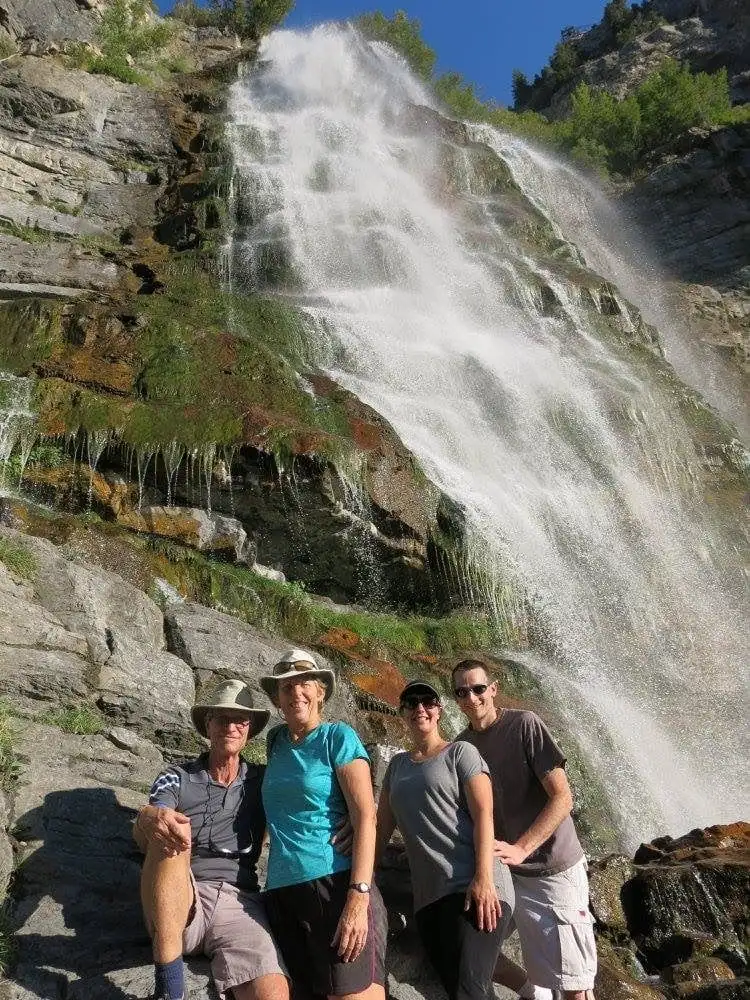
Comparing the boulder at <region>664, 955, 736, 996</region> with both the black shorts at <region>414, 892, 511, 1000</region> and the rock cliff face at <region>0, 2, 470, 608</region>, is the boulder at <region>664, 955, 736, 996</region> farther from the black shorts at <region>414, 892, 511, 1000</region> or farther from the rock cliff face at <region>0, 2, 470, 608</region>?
the rock cliff face at <region>0, 2, 470, 608</region>

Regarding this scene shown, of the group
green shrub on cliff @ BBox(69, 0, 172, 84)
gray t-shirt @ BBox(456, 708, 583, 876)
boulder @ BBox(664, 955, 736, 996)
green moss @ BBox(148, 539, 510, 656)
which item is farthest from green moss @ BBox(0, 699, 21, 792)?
green shrub on cliff @ BBox(69, 0, 172, 84)

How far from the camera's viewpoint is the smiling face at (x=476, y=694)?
14.2 feet

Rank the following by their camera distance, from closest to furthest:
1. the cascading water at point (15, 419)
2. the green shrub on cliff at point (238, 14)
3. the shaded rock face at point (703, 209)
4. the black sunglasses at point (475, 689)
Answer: the black sunglasses at point (475, 689)
the cascading water at point (15, 419)
the shaded rock face at point (703, 209)
the green shrub on cliff at point (238, 14)

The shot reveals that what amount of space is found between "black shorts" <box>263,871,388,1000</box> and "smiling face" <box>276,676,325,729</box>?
0.70 metres

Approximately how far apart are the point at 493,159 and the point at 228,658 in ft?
88.2

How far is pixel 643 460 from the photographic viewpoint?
17906 mm

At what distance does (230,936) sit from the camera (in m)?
3.65

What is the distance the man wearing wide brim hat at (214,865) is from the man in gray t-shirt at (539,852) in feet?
3.92

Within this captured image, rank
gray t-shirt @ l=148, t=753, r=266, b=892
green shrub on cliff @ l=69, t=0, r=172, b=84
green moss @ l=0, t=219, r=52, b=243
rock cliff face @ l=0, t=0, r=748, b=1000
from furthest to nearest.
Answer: green shrub on cliff @ l=69, t=0, r=172, b=84
green moss @ l=0, t=219, r=52, b=243
rock cliff face @ l=0, t=0, r=748, b=1000
gray t-shirt @ l=148, t=753, r=266, b=892

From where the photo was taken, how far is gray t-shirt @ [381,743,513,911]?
3.79 m

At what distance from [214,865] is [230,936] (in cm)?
33

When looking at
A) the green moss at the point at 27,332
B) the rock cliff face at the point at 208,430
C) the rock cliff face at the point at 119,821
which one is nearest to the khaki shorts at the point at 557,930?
the rock cliff face at the point at 119,821

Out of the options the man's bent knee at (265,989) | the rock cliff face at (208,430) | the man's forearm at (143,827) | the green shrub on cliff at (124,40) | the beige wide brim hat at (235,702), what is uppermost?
the green shrub on cliff at (124,40)

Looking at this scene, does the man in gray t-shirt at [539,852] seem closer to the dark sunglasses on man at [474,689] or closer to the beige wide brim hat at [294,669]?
the dark sunglasses on man at [474,689]
